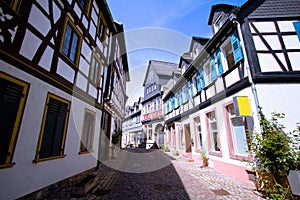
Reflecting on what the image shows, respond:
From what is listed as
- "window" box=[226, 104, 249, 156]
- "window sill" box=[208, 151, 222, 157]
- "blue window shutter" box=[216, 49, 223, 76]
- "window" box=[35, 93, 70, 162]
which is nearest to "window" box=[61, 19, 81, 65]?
"window" box=[35, 93, 70, 162]

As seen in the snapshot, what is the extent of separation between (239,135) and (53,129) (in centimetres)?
608

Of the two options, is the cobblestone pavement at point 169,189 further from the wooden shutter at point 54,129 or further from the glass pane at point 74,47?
the glass pane at point 74,47

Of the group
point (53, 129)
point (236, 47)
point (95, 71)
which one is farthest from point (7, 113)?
point (236, 47)

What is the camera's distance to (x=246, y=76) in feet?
15.8

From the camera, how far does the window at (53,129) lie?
344 centimetres

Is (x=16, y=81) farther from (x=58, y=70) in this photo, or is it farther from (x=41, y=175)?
(x=41, y=175)

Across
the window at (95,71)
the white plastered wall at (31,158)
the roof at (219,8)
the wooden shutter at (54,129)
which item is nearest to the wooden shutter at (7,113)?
the white plastered wall at (31,158)

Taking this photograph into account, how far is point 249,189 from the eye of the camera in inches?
161

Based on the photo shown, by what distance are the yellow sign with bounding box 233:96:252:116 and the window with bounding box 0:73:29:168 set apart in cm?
571

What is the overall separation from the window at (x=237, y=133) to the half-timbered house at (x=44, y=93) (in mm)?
5704

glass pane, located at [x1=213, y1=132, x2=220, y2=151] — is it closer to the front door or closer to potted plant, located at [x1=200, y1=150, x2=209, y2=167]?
potted plant, located at [x1=200, y1=150, x2=209, y2=167]

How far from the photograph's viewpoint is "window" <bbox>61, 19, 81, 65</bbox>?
14.8ft

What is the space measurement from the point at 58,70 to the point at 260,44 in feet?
21.7

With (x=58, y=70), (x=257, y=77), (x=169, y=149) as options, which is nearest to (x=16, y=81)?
(x=58, y=70)
